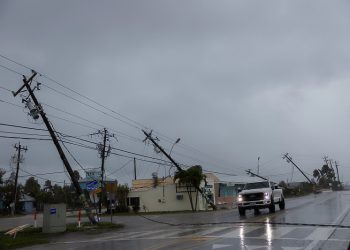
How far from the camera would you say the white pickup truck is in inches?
1162

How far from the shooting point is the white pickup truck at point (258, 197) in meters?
29.5

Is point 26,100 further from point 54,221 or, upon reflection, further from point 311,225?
point 311,225

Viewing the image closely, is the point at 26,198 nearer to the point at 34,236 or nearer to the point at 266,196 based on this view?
the point at 34,236

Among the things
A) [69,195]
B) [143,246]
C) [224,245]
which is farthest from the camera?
[69,195]

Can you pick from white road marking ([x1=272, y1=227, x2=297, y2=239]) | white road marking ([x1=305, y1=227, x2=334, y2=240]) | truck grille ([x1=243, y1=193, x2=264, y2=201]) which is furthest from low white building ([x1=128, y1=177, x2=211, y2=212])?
white road marking ([x1=305, y1=227, x2=334, y2=240])

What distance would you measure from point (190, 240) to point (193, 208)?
34.3m

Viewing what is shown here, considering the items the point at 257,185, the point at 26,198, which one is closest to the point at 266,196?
the point at 257,185

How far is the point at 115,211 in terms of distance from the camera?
2122 inches

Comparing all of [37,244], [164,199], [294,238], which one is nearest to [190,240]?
[294,238]

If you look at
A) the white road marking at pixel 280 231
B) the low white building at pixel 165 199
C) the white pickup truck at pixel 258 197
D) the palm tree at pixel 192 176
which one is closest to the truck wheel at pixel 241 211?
the white pickup truck at pixel 258 197

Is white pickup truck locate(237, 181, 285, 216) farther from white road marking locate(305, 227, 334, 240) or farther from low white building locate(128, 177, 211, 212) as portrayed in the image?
low white building locate(128, 177, 211, 212)

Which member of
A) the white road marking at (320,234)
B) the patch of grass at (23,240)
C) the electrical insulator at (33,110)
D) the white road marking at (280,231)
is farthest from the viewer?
the electrical insulator at (33,110)

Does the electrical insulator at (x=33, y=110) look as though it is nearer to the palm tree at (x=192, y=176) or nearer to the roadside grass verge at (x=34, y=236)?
the roadside grass verge at (x=34, y=236)

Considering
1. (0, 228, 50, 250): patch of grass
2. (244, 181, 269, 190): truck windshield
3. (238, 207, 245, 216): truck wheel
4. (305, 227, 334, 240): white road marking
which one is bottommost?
(305, 227, 334, 240): white road marking
